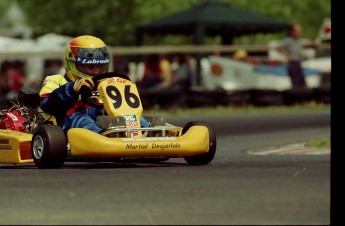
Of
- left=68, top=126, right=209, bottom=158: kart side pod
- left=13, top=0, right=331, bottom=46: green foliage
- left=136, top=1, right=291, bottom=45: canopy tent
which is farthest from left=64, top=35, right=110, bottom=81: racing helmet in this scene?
left=13, top=0, right=331, bottom=46: green foliage

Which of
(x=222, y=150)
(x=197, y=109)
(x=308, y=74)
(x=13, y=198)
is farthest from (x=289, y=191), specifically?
(x=308, y=74)

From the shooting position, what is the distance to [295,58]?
2628 cm

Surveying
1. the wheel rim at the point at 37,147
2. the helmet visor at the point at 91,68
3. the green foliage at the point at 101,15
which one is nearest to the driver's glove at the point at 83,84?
the wheel rim at the point at 37,147

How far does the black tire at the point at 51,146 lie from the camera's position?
1052 centimetres

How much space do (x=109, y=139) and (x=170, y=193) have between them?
2231 mm

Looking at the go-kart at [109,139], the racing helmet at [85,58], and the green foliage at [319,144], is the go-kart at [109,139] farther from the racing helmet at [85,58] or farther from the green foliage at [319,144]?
the green foliage at [319,144]

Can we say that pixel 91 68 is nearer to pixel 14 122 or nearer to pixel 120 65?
pixel 14 122

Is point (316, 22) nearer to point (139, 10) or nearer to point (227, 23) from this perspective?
point (139, 10)

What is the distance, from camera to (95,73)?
38.5 feet

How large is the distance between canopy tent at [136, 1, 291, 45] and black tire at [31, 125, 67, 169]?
19.5 m

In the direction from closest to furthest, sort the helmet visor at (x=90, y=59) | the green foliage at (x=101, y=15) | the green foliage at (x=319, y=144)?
the helmet visor at (x=90, y=59) → the green foliage at (x=319, y=144) → the green foliage at (x=101, y=15)

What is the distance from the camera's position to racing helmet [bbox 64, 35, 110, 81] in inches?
457

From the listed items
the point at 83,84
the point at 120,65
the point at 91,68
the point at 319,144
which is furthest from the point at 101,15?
the point at 83,84
